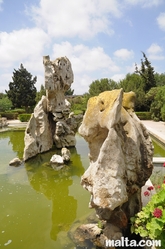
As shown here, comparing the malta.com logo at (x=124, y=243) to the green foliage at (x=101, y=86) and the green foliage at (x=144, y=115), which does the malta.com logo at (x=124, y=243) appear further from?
the green foliage at (x=101, y=86)

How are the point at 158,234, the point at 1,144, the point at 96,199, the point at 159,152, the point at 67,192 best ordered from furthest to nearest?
the point at 1,144, the point at 159,152, the point at 67,192, the point at 96,199, the point at 158,234

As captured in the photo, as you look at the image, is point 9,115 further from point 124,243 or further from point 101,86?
point 124,243

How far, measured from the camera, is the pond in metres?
4.84

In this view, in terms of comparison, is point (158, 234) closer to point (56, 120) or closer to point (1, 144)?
point (56, 120)

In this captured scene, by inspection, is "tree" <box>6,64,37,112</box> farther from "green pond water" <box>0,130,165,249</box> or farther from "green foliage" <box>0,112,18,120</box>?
"green pond water" <box>0,130,165,249</box>

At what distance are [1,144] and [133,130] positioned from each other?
520 inches

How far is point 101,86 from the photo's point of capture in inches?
1614

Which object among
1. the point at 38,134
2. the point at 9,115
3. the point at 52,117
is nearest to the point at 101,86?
the point at 9,115

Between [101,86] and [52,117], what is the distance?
2886 centimetres

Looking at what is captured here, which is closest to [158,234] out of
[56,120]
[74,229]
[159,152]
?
[74,229]

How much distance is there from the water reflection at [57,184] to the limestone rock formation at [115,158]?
1.71 meters

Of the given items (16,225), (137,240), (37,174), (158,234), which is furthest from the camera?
(37,174)

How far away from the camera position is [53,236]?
16.0ft

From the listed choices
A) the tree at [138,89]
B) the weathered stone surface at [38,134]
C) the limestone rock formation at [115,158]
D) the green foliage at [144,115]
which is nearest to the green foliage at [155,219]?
the limestone rock formation at [115,158]
